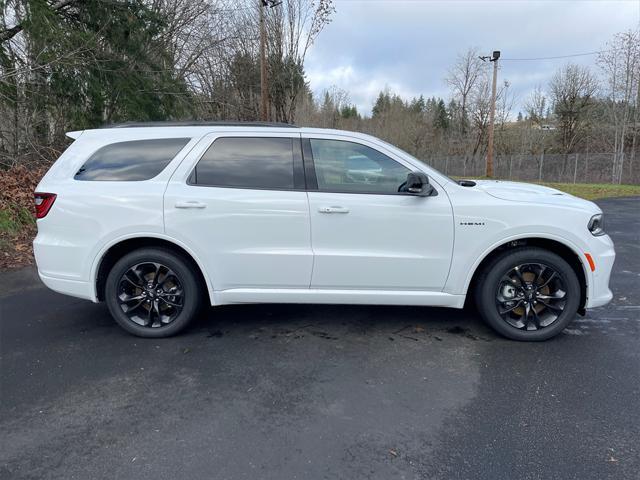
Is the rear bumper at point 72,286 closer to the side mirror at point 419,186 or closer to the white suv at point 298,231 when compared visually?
the white suv at point 298,231

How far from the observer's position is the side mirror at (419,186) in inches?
141

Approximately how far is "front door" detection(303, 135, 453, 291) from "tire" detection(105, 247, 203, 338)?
1.16m

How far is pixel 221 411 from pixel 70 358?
1.60 meters

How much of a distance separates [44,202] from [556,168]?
1343 inches

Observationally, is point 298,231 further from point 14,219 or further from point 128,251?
point 14,219

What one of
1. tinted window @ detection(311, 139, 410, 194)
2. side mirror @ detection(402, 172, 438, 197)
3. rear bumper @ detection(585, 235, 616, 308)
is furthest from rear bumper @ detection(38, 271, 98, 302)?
rear bumper @ detection(585, 235, 616, 308)

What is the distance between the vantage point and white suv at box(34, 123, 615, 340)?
3693 millimetres

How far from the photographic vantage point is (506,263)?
12.3 feet

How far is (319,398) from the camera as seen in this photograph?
3.00m

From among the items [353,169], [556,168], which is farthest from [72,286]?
[556,168]

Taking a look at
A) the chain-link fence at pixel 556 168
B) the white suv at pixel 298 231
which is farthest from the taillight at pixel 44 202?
the chain-link fence at pixel 556 168

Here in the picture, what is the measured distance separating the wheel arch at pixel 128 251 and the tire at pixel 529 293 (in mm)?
2474

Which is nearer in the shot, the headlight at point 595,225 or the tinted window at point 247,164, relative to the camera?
the headlight at point 595,225

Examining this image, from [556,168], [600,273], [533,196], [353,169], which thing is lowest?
[600,273]
